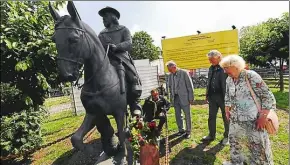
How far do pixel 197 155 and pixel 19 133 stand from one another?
4.50 meters

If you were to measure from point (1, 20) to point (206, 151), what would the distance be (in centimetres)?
481

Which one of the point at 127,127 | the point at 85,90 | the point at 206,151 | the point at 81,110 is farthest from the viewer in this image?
the point at 81,110

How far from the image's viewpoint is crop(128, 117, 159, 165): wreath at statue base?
388 cm

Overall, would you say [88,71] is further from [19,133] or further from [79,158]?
[19,133]

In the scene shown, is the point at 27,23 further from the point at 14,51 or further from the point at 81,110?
the point at 81,110

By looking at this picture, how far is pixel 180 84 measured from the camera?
253 inches

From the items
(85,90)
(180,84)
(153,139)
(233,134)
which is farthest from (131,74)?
(180,84)

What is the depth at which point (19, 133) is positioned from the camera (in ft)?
21.6

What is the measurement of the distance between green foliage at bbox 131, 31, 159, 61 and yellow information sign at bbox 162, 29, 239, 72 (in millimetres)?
44878

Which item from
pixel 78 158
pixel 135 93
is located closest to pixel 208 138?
pixel 135 93

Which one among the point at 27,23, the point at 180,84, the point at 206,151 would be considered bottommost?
the point at 206,151

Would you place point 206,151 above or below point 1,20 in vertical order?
below

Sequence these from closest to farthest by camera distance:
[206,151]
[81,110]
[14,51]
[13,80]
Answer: [14,51] → [13,80] → [206,151] → [81,110]

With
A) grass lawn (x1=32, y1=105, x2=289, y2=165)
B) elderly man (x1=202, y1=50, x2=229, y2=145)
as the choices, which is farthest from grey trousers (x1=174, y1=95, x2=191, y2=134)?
elderly man (x1=202, y1=50, x2=229, y2=145)
